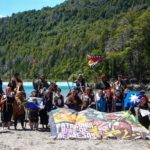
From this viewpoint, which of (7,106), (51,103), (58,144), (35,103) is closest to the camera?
(58,144)

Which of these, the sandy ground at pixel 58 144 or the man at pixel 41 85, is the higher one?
the man at pixel 41 85

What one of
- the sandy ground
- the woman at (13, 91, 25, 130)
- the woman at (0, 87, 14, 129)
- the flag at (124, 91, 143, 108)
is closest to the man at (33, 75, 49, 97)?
the woman at (13, 91, 25, 130)

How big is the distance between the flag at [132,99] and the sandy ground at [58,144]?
2.95 metres

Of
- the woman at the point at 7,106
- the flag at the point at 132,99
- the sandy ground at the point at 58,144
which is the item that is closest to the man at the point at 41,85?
the woman at the point at 7,106

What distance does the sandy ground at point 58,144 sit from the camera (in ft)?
51.4

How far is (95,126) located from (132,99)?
2.73 m

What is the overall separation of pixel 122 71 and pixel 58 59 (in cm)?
8019

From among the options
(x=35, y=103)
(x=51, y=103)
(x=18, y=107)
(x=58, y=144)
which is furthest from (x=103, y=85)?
(x=58, y=144)

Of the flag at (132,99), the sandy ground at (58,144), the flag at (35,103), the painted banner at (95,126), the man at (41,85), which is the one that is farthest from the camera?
the man at (41,85)

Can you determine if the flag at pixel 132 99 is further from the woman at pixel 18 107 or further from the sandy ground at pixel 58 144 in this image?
the woman at pixel 18 107

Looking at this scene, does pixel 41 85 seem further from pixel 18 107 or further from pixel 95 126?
pixel 95 126

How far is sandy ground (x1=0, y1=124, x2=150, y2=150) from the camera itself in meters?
15.7

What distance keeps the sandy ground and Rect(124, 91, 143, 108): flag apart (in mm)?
2950

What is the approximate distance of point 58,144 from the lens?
16281 mm
